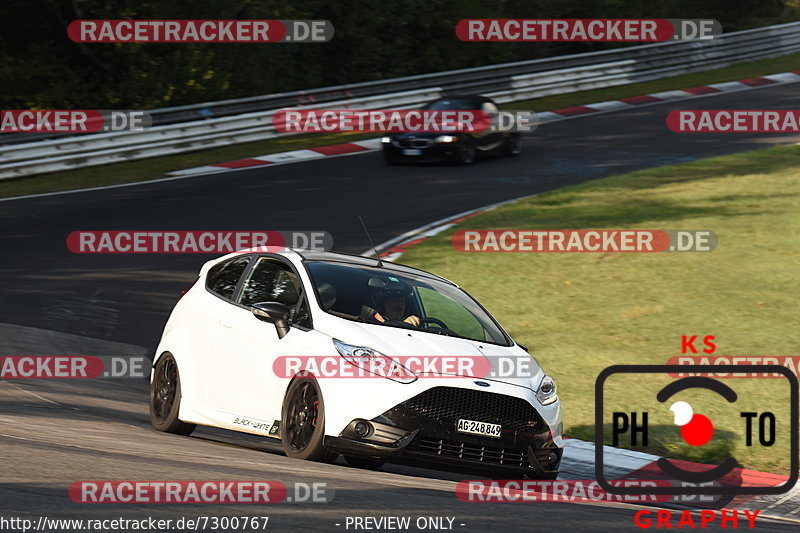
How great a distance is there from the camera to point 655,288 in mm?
15492

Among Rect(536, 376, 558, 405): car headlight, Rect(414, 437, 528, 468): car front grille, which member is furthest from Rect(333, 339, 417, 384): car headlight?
Rect(536, 376, 558, 405): car headlight

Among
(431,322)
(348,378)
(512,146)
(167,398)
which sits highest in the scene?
(512,146)

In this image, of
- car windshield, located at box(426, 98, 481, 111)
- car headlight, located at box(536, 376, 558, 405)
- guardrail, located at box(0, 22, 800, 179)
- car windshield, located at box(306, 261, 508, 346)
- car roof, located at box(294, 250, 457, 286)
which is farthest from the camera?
car windshield, located at box(426, 98, 481, 111)

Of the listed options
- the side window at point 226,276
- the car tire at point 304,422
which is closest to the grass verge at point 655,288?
the car tire at point 304,422

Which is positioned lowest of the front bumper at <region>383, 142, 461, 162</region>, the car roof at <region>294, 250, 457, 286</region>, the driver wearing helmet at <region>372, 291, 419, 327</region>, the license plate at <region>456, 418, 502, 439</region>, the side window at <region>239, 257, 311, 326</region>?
the license plate at <region>456, 418, 502, 439</region>

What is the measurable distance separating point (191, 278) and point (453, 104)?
39.7 feet

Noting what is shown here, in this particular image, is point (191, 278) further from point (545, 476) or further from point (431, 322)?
point (545, 476)

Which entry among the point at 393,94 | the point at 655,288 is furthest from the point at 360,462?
the point at 393,94

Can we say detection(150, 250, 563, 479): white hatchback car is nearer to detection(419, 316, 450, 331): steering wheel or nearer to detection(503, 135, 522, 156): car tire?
detection(419, 316, 450, 331): steering wheel

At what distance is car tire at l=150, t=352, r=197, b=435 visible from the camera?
32.2 ft

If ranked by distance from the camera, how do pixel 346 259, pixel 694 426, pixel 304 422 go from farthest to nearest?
pixel 694 426, pixel 346 259, pixel 304 422

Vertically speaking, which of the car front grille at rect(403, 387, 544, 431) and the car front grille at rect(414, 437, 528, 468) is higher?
the car front grille at rect(403, 387, 544, 431)

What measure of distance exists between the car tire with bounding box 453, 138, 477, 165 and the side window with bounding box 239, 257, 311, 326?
16755 millimetres

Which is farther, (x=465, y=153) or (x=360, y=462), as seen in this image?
(x=465, y=153)
